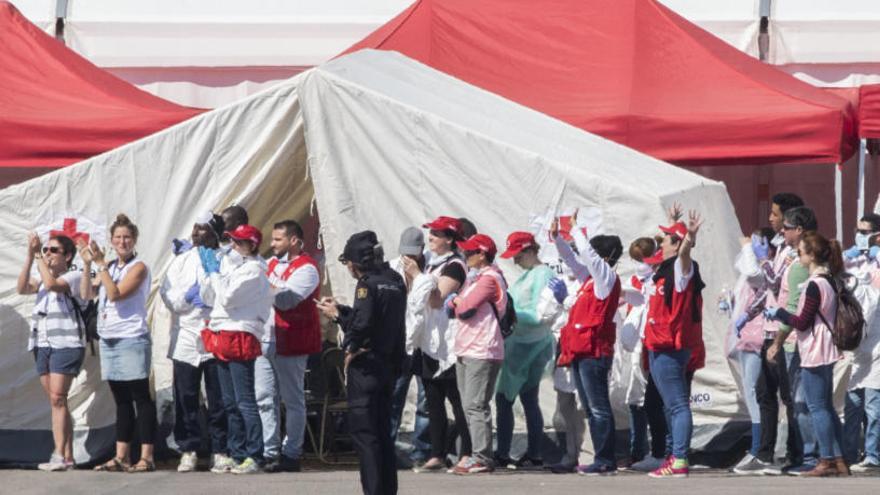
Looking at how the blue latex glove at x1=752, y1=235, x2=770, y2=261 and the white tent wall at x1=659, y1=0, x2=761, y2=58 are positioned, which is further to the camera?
the white tent wall at x1=659, y1=0, x2=761, y2=58

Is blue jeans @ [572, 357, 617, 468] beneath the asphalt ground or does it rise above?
above

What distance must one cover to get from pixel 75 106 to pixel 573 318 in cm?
477

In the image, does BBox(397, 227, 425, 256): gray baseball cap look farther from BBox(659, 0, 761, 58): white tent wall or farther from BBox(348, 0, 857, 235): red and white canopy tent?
BBox(659, 0, 761, 58): white tent wall

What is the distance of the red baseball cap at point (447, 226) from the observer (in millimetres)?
12438

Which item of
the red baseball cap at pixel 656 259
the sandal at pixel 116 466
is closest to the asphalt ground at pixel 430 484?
the sandal at pixel 116 466

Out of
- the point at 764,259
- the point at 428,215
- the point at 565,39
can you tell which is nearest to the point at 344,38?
the point at 565,39

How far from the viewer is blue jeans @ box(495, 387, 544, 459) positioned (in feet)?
42.9

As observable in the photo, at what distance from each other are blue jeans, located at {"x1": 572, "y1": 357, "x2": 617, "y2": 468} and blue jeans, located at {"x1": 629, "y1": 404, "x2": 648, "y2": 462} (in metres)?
0.61

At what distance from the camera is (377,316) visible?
10.3m

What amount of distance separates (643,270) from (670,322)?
1.06m

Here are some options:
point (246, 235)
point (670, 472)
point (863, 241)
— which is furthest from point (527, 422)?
point (863, 241)

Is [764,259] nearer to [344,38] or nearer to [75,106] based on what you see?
[75,106]

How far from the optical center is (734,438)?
13.3 metres

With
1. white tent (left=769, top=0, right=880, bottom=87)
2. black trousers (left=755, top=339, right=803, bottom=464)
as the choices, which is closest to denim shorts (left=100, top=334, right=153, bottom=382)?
black trousers (left=755, top=339, right=803, bottom=464)
